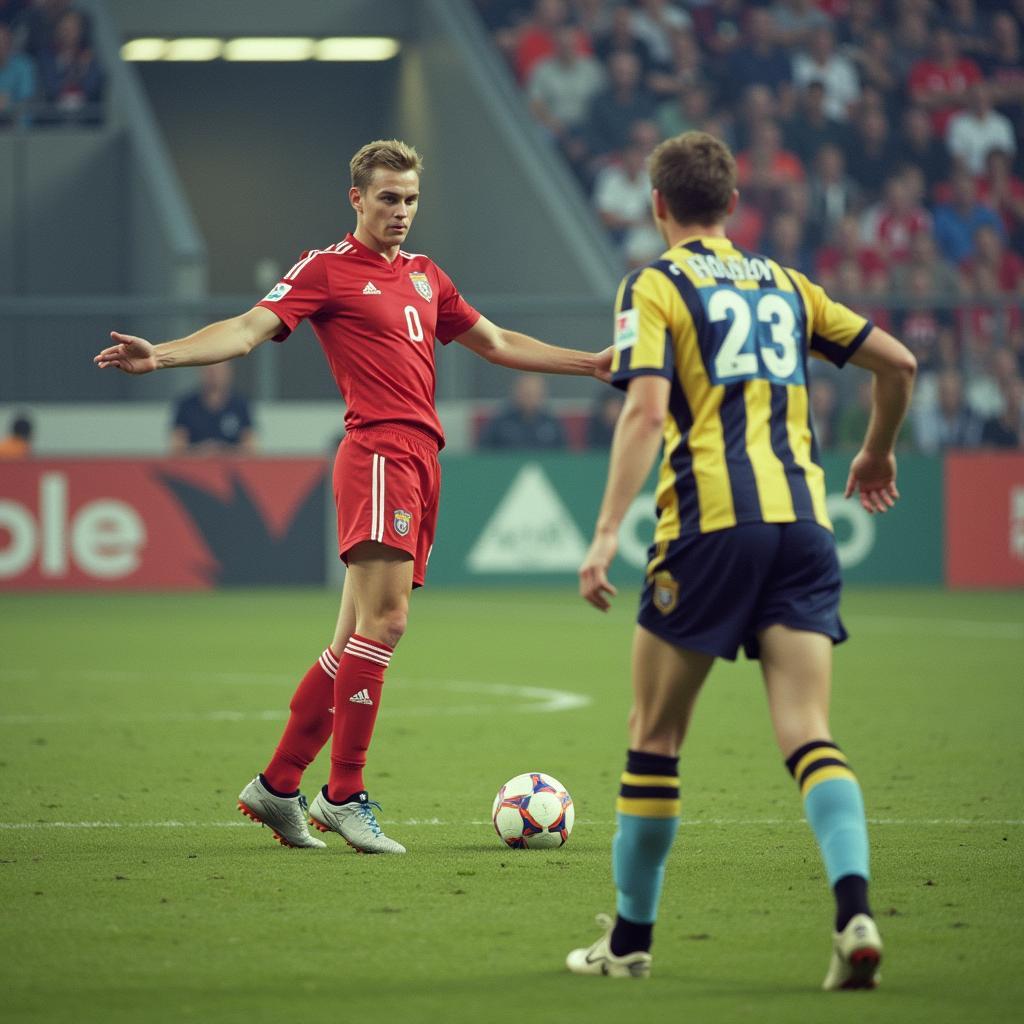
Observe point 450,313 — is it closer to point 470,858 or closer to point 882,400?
point 470,858

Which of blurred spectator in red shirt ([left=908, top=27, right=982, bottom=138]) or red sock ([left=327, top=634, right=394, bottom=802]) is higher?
blurred spectator in red shirt ([left=908, top=27, right=982, bottom=138])

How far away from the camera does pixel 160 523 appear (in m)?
17.3

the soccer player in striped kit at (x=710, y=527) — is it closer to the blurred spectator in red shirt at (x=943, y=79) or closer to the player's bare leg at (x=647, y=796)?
the player's bare leg at (x=647, y=796)

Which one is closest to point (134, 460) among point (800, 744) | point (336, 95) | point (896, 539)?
point (896, 539)

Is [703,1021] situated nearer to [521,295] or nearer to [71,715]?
[71,715]

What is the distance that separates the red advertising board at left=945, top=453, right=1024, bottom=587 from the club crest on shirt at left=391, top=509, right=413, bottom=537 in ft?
40.8

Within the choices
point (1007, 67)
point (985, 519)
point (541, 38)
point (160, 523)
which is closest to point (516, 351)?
point (160, 523)

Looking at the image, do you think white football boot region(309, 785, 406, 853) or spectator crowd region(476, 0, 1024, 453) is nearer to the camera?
white football boot region(309, 785, 406, 853)

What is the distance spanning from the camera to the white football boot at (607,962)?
439 centimetres

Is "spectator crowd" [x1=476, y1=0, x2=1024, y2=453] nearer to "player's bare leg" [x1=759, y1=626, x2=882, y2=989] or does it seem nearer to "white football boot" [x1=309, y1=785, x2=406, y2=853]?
"white football boot" [x1=309, y1=785, x2=406, y2=853]

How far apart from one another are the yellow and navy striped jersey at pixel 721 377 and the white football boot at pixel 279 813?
2.18 m

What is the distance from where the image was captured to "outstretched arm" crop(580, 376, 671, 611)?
425cm

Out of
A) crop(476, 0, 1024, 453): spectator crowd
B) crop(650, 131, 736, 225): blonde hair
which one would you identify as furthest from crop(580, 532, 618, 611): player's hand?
crop(476, 0, 1024, 453): spectator crowd

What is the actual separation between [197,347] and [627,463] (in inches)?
73.0
